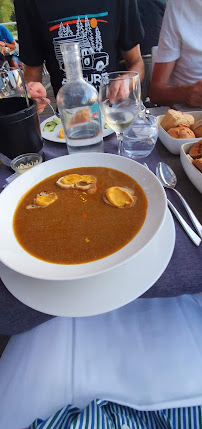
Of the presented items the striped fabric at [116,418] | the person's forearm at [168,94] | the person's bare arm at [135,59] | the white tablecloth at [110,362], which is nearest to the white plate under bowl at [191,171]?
the white tablecloth at [110,362]

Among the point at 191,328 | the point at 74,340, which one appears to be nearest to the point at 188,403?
the point at 191,328

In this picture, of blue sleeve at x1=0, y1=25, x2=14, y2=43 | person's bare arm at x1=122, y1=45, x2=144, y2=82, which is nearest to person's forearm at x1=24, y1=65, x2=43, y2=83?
person's bare arm at x1=122, y1=45, x2=144, y2=82

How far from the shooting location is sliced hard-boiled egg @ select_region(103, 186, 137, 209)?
54cm

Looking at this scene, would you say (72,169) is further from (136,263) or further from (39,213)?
(136,263)

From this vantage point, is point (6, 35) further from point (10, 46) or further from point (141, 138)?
point (141, 138)

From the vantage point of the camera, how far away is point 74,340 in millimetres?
609

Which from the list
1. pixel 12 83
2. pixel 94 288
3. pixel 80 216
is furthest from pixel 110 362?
pixel 12 83

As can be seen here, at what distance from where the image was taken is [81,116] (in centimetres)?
81

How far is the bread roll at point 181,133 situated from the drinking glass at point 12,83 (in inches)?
21.4

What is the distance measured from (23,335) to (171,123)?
2.70 feet

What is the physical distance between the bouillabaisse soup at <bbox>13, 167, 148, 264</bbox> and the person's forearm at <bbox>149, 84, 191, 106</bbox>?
42.3 inches

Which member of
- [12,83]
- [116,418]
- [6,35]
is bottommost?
[116,418]

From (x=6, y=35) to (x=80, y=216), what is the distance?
632 cm

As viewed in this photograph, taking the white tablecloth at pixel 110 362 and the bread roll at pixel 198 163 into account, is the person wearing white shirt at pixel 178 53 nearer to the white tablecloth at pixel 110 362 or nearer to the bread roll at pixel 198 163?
the bread roll at pixel 198 163
